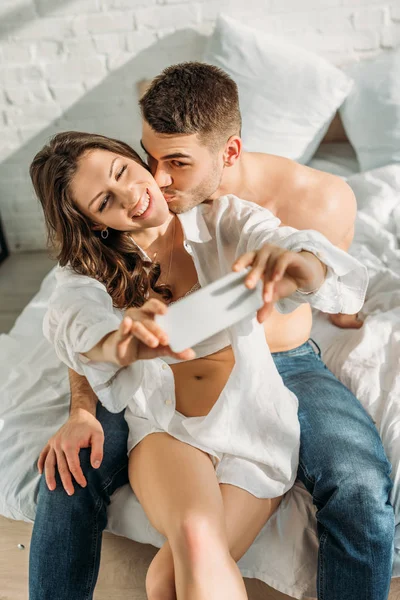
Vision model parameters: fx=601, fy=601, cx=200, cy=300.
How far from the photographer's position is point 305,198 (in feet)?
5.07

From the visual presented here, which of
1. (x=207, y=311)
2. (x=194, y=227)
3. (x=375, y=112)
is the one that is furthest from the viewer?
(x=375, y=112)

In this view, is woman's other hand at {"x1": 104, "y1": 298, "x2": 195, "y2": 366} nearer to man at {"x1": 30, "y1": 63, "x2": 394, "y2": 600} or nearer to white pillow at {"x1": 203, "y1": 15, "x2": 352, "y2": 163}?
man at {"x1": 30, "y1": 63, "x2": 394, "y2": 600}

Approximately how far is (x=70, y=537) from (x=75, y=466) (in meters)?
0.13

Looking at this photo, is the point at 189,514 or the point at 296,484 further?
the point at 296,484

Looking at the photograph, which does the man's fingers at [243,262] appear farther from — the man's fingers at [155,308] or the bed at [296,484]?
the bed at [296,484]

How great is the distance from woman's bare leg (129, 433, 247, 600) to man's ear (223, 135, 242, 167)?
26.4 inches

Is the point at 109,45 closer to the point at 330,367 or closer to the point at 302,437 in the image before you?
the point at 330,367

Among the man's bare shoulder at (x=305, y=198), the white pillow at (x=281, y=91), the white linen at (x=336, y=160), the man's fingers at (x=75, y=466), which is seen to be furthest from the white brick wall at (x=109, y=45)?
the man's fingers at (x=75, y=466)

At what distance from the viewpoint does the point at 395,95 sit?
6.90 ft

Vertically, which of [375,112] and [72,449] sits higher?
[375,112]

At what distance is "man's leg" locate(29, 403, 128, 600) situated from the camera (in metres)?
1.09

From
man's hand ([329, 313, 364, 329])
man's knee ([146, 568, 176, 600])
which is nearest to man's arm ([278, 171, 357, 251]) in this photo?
man's hand ([329, 313, 364, 329])

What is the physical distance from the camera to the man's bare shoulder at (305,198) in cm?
152

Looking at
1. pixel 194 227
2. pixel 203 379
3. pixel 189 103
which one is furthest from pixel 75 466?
pixel 189 103
